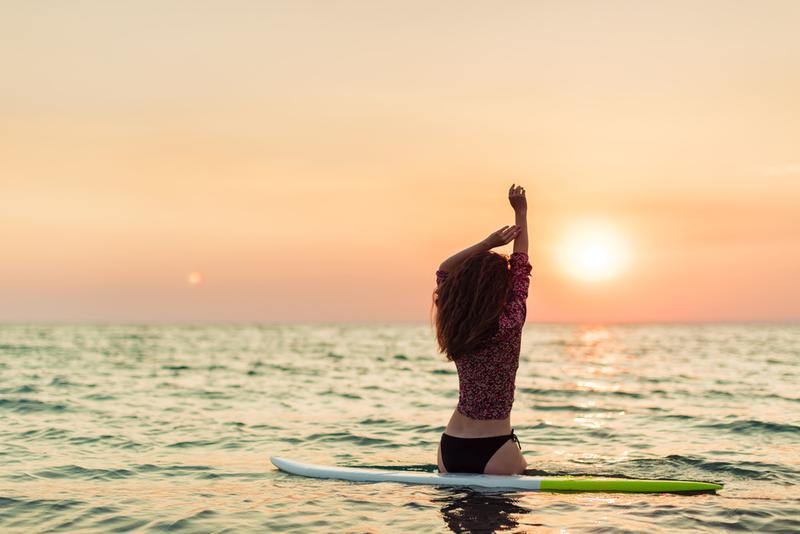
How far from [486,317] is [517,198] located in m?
1.13

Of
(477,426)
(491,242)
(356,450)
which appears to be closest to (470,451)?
(477,426)

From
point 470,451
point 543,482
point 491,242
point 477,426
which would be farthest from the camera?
point 543,482

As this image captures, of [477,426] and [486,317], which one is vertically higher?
[486,317]

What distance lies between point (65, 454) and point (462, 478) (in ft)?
22.2

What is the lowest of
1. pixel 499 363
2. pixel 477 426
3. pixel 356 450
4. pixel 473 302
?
pixel 356 450

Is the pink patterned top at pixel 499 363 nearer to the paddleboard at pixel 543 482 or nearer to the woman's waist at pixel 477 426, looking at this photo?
the woman's waist at pixel 477 426

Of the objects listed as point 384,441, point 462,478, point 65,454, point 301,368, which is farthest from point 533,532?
point 301,368

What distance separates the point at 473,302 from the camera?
6832 mm

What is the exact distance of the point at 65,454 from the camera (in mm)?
11539

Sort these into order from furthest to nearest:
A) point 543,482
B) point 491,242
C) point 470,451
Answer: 1. point 543,482
2. point 470,451
3. point 491,242

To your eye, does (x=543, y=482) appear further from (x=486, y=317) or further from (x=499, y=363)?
(x=486, y=317)

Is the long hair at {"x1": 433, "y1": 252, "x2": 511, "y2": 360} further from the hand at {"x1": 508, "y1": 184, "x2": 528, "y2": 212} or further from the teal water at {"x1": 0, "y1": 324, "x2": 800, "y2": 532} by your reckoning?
the teal water at {"x1": 0, "y1": 324, "x2": 800, "y2": 532}

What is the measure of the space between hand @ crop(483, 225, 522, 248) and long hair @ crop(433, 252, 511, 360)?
0.52 ft

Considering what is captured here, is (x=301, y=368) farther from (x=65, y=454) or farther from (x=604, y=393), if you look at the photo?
(x=65, y=454)
